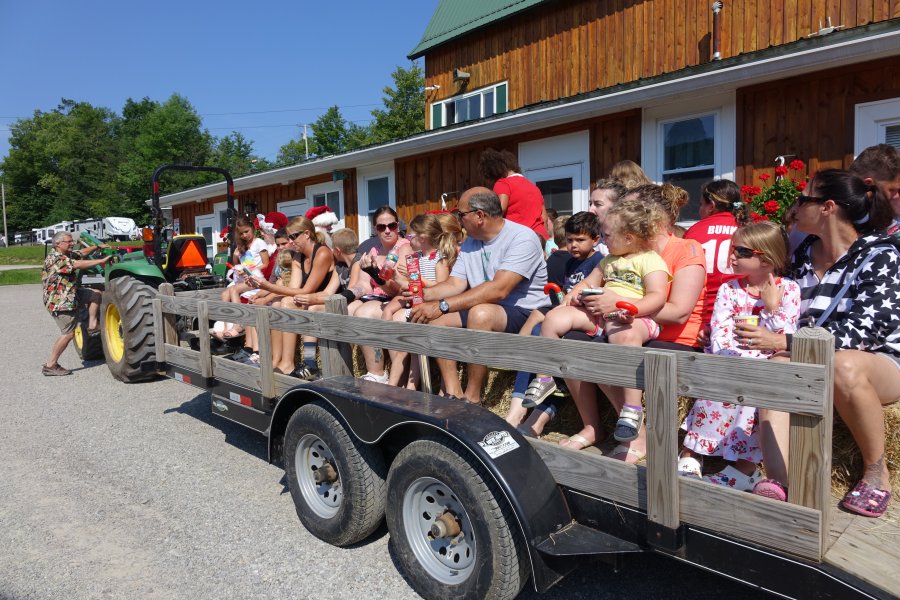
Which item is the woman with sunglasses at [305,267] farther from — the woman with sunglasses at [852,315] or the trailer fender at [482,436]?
the woman with sunglasses at [852,315]

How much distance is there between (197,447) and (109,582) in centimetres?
205

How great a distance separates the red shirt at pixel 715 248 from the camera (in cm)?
339

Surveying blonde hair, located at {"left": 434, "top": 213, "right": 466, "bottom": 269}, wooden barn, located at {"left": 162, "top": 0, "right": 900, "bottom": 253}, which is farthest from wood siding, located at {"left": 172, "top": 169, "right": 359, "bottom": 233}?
blonde hair, located at {"left": 434, "top": 213, "right": 466, "bottom": 269}

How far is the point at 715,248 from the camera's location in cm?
360

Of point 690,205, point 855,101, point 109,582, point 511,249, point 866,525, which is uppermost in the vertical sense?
point 855,101

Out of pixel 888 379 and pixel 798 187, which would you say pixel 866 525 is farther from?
pixel 798 187

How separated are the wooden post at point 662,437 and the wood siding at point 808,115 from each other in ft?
18.0

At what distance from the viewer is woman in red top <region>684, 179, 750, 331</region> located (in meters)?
3.43

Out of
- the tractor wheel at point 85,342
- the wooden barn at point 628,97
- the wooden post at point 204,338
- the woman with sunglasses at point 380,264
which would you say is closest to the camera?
the wooden post at point 204,338

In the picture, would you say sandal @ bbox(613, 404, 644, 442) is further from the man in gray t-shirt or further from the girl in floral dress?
the man in gray t-shirt

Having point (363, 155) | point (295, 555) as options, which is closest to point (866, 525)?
point (295, 555)

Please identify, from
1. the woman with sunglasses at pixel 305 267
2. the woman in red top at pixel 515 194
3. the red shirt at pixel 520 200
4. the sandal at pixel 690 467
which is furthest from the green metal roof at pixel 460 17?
the sandal at pixel 690 467

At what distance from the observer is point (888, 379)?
2.38 m

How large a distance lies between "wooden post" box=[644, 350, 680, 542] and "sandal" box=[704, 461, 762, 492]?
462mm
